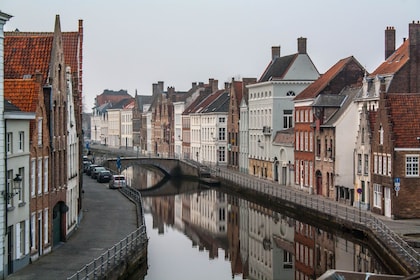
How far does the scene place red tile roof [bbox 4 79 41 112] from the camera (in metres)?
30.1

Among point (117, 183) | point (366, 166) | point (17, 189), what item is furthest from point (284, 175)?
point (17, 189)

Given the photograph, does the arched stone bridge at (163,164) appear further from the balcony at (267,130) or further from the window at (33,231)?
the window at (33,231)

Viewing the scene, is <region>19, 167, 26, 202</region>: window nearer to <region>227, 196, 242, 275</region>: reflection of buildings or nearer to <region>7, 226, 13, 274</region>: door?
<region>7, 226, 13, 274</region>: door

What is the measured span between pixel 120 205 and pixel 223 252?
10303 mm

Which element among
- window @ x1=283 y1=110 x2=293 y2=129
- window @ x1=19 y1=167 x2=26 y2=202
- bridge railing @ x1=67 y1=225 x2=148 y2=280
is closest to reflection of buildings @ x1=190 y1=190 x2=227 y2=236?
window @ x1=283 y1=110 x2=293 y2=129

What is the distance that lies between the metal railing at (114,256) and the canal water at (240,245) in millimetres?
1677

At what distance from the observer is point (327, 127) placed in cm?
5766

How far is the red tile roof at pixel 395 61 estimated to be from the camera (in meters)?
53.2

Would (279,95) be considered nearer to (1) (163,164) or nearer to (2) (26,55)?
(1) (163,164)

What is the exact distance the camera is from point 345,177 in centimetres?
5497

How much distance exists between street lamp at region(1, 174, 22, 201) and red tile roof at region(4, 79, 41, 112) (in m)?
3.44

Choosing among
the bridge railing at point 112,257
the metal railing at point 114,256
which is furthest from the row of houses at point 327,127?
the bridge railing at point 112,257

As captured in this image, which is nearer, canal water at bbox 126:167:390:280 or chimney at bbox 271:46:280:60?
canal water at bbox 126:167:390:280

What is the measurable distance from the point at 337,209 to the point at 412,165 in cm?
682
